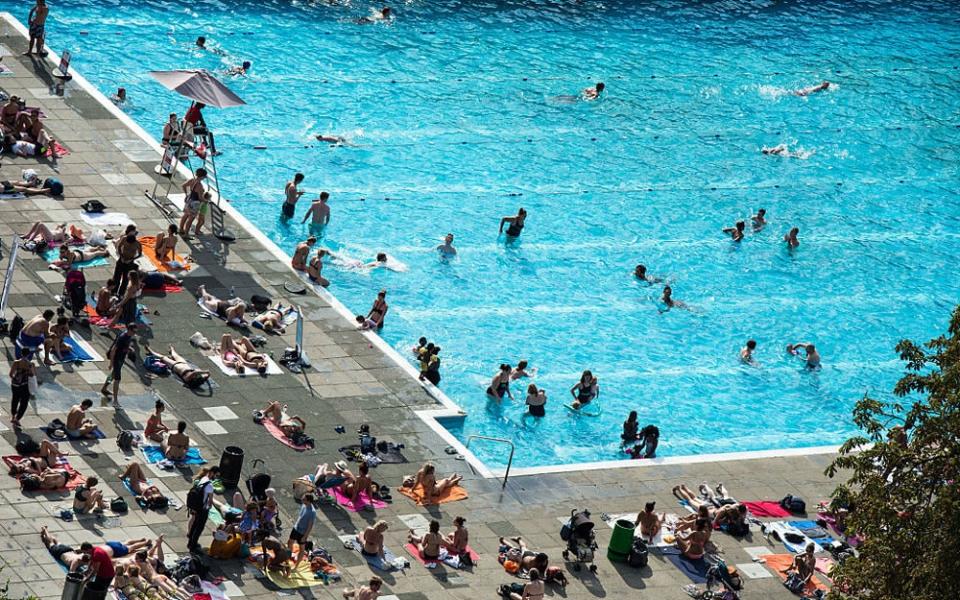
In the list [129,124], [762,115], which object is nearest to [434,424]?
[129,124]

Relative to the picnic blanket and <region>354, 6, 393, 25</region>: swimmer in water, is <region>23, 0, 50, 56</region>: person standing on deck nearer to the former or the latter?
<region>354, 6, 393, 25</region>: swimmer in water

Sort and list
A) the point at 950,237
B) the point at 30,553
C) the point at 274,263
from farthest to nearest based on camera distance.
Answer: the point at 950,237, the point at 274,263, the point at 30,553

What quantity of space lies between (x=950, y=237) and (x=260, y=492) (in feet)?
75.8

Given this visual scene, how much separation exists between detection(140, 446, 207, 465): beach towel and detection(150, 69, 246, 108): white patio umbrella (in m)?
9.92

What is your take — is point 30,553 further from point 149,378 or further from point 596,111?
point 596,111

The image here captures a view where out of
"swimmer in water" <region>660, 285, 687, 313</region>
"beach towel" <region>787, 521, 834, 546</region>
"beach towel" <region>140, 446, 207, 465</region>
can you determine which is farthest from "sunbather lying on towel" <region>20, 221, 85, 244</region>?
"beach towel" <region>787, 521, 834, 546</region>

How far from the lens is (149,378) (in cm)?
2762

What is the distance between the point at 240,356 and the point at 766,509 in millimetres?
9752

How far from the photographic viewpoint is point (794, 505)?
27.9 metres

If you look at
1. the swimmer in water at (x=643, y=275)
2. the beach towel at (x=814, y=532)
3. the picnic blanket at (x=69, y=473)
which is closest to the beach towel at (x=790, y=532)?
the beach towel at (x=814, y=532)

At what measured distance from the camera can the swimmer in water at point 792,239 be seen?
38594 millimetres

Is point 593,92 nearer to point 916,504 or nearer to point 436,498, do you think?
point 436,498

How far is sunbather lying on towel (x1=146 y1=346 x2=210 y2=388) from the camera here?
90.8ft

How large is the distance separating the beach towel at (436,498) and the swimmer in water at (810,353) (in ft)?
34.1
